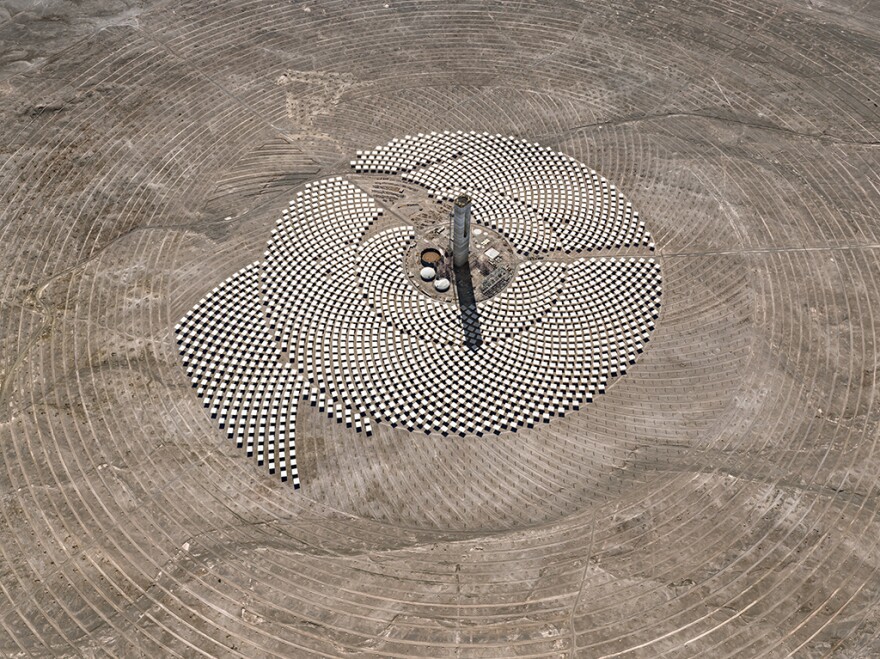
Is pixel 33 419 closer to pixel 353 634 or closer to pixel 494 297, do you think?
pixel 353 634

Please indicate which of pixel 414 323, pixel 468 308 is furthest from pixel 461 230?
pixel 414 323

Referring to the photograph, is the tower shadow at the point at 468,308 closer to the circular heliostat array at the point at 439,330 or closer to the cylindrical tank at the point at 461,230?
the circular heliostat array at the point at 439,330

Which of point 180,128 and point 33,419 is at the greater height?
point 180,128

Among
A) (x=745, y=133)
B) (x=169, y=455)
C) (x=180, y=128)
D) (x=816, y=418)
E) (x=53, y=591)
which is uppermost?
(x=745, y=133)

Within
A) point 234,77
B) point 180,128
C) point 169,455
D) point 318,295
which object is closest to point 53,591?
point 169,455

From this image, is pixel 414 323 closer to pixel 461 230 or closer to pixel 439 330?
pixel 439 330

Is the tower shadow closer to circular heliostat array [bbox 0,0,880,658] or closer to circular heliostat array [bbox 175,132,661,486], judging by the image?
circular heliostat array [bbox 175,132,661,486]

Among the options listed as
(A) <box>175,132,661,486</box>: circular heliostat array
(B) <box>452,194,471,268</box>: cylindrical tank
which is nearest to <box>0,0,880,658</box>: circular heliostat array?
(A) <box>175,132,661,486</box>: circular heliostat array
